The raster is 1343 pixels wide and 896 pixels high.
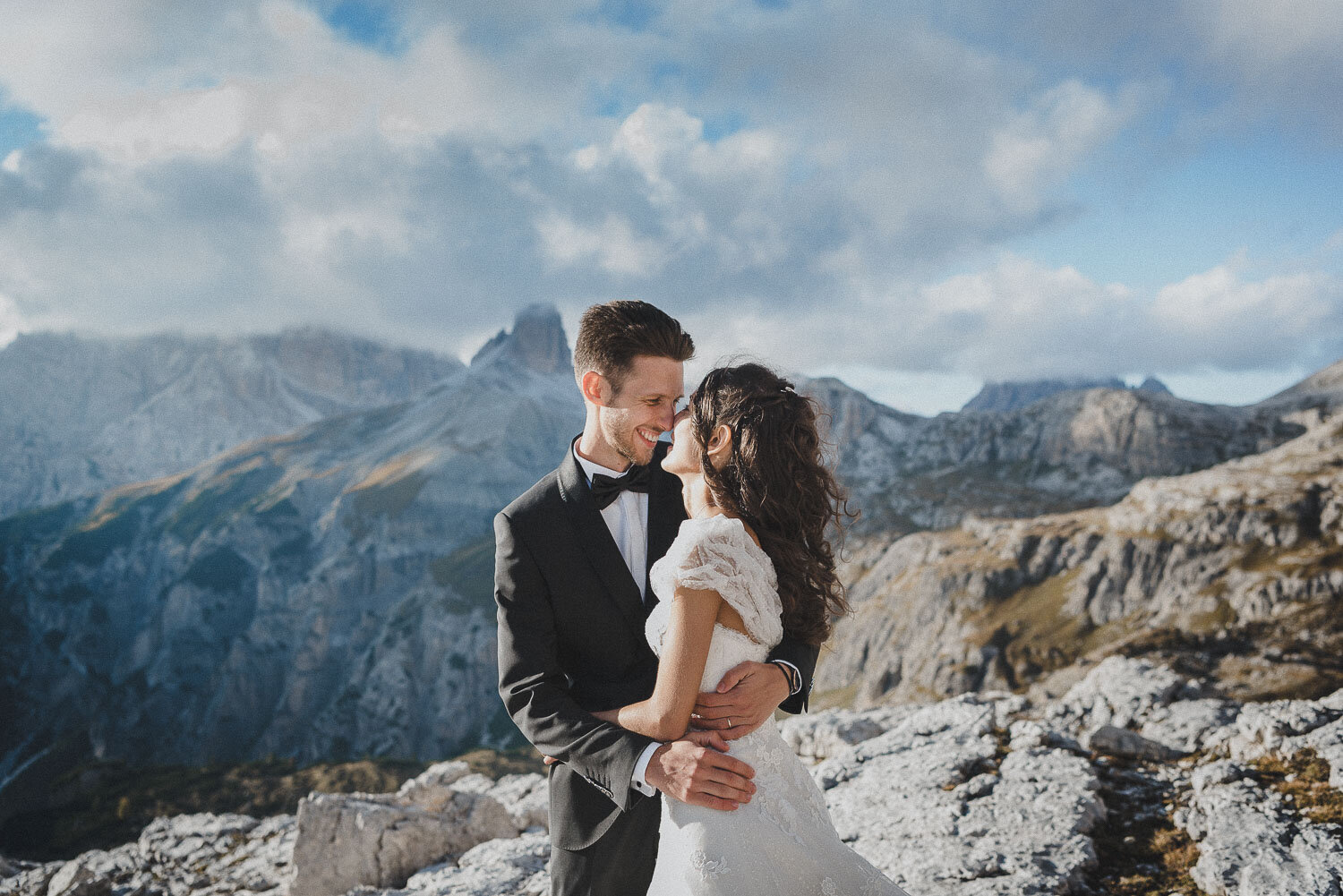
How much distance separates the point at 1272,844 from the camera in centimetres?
778

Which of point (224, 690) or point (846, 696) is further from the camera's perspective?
point (224, 690)

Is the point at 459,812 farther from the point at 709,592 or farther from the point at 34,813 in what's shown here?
the point at 34,813

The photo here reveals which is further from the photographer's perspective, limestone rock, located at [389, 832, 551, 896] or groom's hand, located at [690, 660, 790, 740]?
limestone rock, located at [389, 832, 551, 896]

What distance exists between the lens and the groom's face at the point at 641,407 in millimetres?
5762

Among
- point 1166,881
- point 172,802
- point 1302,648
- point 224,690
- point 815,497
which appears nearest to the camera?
point 815,497

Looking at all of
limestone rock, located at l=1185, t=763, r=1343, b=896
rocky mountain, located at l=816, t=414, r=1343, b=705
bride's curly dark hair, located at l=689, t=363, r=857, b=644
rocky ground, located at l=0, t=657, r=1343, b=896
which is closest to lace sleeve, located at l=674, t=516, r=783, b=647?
bride's curly dark hair, located at l=689, t=363, r=857, b=644

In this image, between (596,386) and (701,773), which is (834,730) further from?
(596,386)

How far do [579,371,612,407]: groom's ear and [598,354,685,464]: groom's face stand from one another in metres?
0.06

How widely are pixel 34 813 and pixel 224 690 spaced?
133 m

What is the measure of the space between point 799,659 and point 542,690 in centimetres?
197

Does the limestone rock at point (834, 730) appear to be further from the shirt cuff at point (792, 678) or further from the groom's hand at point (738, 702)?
the groom's hand at point (738, 702)

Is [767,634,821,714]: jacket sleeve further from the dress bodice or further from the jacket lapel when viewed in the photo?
the jacket lapel

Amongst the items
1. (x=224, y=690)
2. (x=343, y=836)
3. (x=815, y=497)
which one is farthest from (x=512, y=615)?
(x=224, y=690)

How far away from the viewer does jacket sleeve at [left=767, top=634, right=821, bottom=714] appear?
17.2ft
